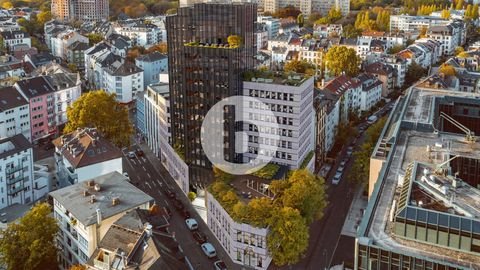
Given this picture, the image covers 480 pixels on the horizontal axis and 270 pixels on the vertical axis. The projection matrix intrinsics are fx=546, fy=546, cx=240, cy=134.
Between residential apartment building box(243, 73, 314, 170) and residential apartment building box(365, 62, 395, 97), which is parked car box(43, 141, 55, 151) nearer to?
residential apartment building box(243, 73, 314, 170)

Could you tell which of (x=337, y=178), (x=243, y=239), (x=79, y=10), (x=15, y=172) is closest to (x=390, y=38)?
(x=337, y=178)

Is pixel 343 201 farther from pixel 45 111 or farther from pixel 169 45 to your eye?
pixel 45 111

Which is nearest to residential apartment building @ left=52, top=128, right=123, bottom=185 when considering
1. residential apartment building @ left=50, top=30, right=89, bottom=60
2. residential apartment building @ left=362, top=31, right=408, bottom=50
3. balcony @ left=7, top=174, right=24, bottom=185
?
balcony @ left=7, top=174, right=24, bottom=185

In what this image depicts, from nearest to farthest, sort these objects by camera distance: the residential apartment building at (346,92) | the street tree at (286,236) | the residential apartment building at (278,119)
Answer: the street tree at (286,236) → the residential apartment building at (278,119) → the residential apartment building at (346,92)

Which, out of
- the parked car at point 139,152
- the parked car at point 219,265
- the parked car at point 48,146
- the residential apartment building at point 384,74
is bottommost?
the parked car at point 219,265

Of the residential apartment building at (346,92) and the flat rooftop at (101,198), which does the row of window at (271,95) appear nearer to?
the flat rooftop at (101,198)
